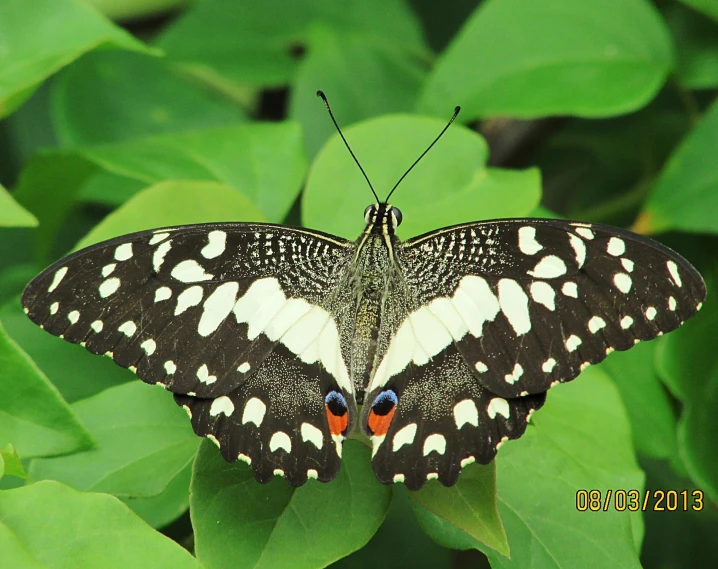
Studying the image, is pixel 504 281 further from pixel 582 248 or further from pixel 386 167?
pixel 386 167

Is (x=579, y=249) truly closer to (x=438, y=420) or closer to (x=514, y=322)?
(x=514, y=322)

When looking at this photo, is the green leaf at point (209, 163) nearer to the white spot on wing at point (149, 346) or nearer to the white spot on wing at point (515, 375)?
the white spot on wing at point (149, 346)

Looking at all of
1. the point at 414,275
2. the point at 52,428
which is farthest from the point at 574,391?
the point at 52,428

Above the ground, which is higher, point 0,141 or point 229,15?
point 229,15

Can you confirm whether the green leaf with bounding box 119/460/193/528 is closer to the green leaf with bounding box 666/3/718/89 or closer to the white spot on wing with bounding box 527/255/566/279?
the white spot on wing with bounding box 527/255/566/279

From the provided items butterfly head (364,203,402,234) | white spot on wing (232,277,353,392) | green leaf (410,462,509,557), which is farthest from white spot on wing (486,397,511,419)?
butterfly head (364,203,402,234)

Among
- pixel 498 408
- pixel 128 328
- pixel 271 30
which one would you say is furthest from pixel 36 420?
pixel 271 30

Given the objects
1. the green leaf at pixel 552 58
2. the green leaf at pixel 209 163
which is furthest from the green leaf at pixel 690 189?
the green leaf at pixel 209 163
